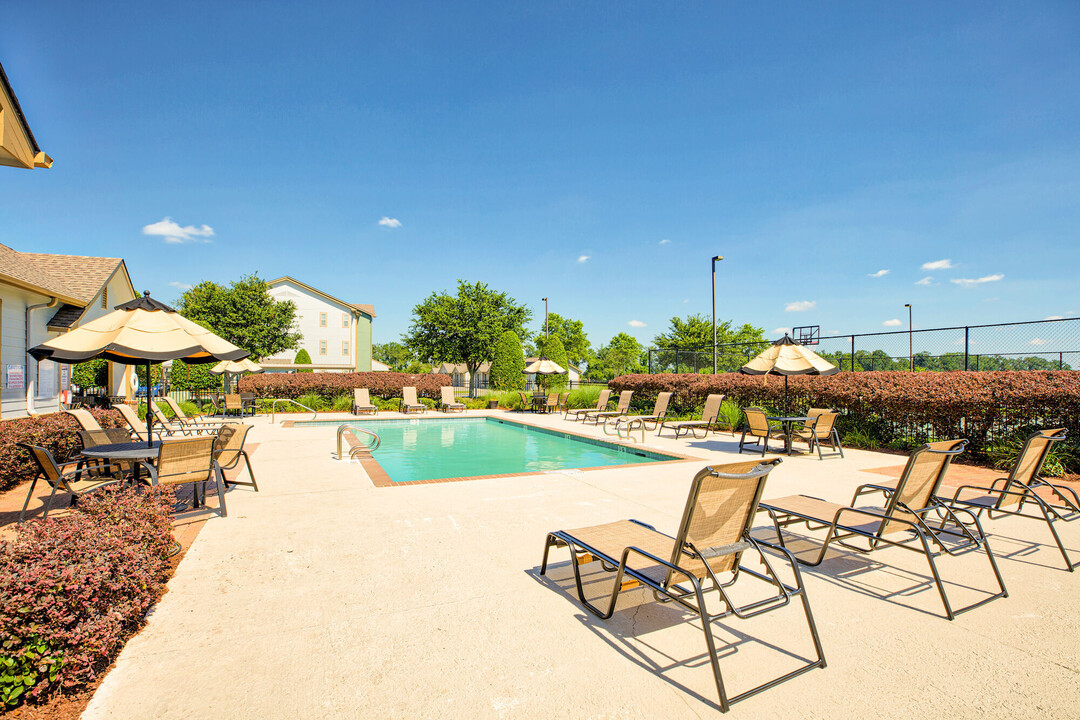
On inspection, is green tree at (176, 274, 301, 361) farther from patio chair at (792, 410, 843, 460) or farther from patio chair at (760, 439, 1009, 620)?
patio chair at (760, 439, 1009, 620)

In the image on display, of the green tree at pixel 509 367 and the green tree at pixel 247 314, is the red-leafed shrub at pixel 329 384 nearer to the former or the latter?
the green tree at pixel 509 367

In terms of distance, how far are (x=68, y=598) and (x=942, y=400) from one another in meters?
12.1

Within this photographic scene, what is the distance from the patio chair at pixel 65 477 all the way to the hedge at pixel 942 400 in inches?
486

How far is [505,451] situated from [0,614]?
9822 mm

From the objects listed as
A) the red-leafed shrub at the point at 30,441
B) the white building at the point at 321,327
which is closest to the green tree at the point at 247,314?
the white building at the point at 321,327

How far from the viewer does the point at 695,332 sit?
46656 mm

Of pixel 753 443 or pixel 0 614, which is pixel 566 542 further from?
pixel 753 443

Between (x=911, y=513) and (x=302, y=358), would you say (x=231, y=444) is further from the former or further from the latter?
(x=302, y=358)

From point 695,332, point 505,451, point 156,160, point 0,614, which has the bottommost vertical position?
point 505,451

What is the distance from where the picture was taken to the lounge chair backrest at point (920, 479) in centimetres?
339

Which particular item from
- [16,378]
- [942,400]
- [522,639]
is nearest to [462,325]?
[16,378]

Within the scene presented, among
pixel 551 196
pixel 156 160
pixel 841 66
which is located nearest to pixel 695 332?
pixel 551 196

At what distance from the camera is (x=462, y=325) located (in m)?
35.3

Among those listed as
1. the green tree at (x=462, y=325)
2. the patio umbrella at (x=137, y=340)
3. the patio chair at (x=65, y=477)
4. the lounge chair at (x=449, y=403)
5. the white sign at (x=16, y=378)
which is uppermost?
the green tree at (x=462, y=325)
